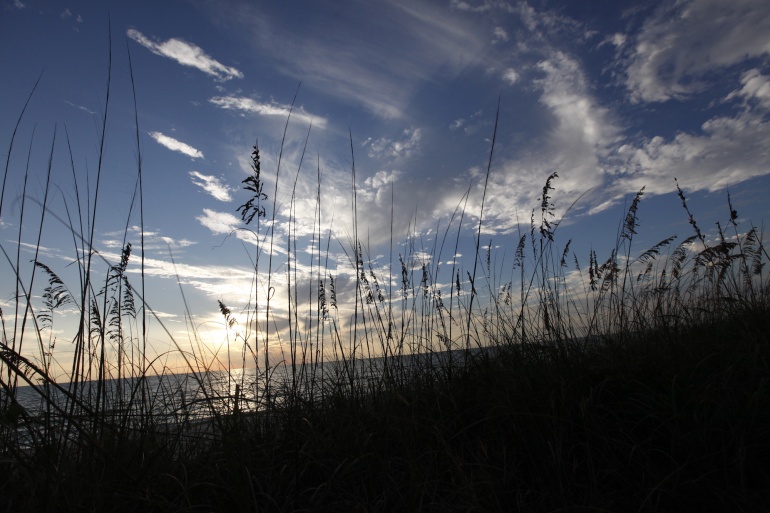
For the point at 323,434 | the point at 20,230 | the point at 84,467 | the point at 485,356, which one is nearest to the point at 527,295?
the point at 485,356

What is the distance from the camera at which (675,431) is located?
6.32 ft

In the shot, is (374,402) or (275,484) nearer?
(275,484)

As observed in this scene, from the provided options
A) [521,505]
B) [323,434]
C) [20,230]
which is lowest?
[521,505]

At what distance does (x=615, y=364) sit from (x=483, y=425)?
85 centimetres

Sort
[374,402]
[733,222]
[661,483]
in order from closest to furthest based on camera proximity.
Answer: [661,483]
[374,402]
[733,222]

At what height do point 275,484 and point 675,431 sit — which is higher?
point 675,431

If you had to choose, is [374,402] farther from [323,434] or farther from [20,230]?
[20,230]

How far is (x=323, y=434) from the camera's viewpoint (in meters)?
2.48

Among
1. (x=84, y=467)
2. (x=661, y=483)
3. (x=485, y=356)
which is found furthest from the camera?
(x=485, y=356)

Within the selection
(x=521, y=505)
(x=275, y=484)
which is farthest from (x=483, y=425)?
(x=275, y=484)

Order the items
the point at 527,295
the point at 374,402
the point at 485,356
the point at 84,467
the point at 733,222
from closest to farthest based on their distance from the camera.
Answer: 1. the point at 84,467
2. the point at 374,402
3. the point at 485,356
4. the point at 527,295
5. the point at 733,222

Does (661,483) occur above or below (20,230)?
below

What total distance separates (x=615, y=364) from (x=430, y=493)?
1.37 meters

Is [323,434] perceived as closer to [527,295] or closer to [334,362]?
[334,362]
